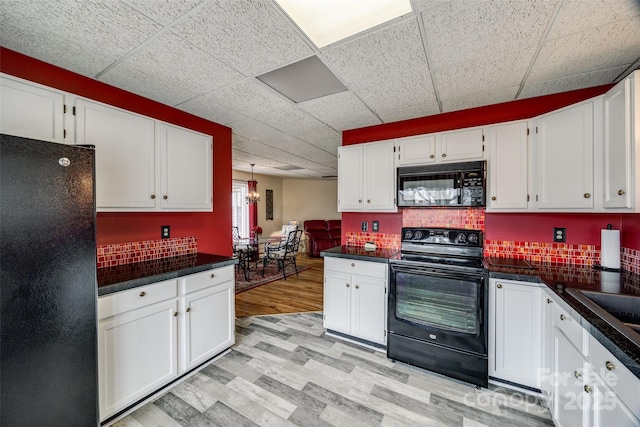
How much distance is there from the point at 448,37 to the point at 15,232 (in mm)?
2496

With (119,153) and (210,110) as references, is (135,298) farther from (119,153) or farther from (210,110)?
(210,110)

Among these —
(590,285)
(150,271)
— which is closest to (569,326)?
(590,285)

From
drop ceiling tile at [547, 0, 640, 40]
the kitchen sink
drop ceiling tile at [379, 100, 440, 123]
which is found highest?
drop ceiling tile at [379, 100, 440, 123]

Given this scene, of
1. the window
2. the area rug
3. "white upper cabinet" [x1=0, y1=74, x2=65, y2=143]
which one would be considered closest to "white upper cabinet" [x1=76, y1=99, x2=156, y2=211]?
"white upper cabinet" [x1=0, y1=74, x2=65, y2=143]

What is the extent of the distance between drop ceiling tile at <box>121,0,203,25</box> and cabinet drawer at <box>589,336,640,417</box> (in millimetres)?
2368

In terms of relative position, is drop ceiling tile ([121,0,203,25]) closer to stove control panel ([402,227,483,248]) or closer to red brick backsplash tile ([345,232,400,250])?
stove control panel ([402,227,483,248])

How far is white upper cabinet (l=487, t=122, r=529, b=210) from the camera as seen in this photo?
215 cm

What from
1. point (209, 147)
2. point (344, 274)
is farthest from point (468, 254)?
point (209, 147)

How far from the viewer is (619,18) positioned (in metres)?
1.33

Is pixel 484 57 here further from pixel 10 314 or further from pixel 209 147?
pixel 10 314

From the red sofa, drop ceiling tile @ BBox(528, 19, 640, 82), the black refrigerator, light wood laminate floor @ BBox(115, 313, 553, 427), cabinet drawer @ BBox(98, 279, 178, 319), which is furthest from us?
the red sofa

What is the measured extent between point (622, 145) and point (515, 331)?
4.60 ft

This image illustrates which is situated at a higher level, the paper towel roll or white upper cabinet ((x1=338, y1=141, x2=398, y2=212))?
white upper cabinet ((x1=338, y1=141, x2=398, y2=212))

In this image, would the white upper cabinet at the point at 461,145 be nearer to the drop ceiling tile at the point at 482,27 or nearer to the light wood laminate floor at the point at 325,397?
the drop ceiling tile at the point at 482,27
